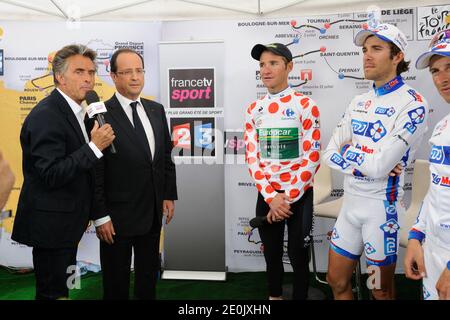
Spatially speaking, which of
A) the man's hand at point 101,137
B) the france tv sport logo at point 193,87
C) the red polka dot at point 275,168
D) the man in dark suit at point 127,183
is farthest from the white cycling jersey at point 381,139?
the france tv sport logo at point 193,87

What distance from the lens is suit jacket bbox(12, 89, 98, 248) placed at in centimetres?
171

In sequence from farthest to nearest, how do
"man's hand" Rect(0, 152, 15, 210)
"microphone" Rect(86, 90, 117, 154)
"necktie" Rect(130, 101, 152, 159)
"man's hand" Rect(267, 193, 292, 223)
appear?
"man's hand" Rect(267, 193, 292, 223), "necktie" Rect(130, 101, 152, 159), "microphone" Rect(86, 90, 117, 154), "man's hand" Rect(0, 152, 15, 210)

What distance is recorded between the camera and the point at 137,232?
2.03 metres

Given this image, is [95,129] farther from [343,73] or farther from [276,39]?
[343,73]

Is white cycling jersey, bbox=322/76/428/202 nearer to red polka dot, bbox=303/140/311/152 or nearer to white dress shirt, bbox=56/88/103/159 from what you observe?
red polka dot, bbox=303/140/311/152

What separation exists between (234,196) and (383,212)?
1594mm

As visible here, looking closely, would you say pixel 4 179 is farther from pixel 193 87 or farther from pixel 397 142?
pixel 193 87

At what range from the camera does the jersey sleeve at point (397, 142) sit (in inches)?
69.8

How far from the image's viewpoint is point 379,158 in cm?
177

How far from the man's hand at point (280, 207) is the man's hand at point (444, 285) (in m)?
0.93

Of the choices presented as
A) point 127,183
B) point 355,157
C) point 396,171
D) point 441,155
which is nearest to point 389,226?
point 396,171

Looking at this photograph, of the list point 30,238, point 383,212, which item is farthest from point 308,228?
point 30,238

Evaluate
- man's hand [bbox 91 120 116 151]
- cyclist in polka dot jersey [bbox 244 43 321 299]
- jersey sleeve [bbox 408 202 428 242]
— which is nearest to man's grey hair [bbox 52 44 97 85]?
man's hand [bbox 91 120 116 151]

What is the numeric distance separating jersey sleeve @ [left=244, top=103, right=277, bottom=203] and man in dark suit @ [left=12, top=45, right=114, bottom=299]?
874mm
